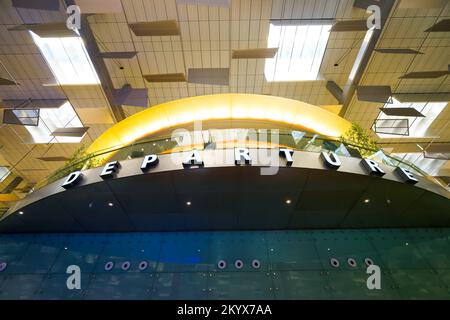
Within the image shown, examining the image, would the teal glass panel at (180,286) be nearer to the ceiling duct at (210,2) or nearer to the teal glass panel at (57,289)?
the teal glass panel at (57,289)

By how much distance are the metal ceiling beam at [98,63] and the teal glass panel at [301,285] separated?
7.95 meters

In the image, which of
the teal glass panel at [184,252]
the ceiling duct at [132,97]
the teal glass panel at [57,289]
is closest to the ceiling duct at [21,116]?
the ceiling duct at [132,97]

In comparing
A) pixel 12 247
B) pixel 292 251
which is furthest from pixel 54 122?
pixel 292 251

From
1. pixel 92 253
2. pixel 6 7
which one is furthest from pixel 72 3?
pixel 92 253

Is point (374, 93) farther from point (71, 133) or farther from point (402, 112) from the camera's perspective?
point (71, 133)

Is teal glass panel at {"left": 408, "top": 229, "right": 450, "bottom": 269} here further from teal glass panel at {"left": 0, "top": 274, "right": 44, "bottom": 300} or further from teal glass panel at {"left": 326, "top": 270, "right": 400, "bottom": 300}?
teal glass panel at {"left": 0, "top": 274, "right": 44, "bottom": 300}

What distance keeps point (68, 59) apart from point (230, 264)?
8645 mm

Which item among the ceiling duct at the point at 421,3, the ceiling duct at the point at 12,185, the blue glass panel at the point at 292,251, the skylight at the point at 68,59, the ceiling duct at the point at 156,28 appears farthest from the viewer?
the ceiling duct at the point at 12,185

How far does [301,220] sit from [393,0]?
6838mm

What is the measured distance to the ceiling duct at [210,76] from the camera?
827cm

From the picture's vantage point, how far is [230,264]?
226 inches

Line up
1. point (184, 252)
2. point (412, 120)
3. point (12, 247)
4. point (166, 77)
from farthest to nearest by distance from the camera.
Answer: point (412, 120) → point (166, 77) → point (12, 247) → point (184, 252)

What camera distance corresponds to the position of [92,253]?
612 centimetres
